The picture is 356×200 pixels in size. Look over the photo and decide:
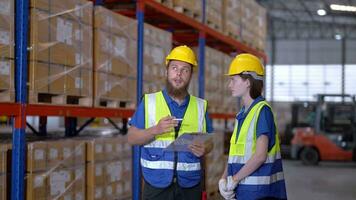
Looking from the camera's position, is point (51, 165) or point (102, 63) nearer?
point (51, 165)

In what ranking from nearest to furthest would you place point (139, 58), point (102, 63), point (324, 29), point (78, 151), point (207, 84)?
point (78, 151), point (102, 63), point (139, 58), point (207, 84), point (324, 29)

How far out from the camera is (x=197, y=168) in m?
4.16

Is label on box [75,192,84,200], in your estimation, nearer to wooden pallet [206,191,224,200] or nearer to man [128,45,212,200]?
man [128,45,212,200]

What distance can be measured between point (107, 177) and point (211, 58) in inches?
169

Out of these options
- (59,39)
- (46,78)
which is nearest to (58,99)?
(46,78)

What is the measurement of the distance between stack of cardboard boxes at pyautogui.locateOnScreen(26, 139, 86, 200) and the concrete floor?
5.95 metres

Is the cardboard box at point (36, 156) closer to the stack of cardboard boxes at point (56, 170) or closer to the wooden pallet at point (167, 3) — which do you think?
the stack of cardboard boxes at point (56, 170)

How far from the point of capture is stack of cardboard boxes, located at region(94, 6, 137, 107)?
5.98m

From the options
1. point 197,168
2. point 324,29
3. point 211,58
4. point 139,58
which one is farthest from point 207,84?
point 324,29

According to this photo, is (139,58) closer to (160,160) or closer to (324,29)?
(160,160)

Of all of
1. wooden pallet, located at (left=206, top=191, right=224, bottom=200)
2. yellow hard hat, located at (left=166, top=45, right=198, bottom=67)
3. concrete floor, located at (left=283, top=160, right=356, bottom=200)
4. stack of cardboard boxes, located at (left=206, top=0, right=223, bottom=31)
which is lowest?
concrete floor, located at (left=283, top=160, right=356, bottom=200)

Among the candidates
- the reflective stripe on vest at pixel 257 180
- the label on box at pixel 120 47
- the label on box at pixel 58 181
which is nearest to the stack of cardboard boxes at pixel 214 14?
the label on box at pixel 120 47

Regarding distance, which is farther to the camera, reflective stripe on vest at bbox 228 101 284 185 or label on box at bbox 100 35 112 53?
label on box at bbox 100 35 112 53

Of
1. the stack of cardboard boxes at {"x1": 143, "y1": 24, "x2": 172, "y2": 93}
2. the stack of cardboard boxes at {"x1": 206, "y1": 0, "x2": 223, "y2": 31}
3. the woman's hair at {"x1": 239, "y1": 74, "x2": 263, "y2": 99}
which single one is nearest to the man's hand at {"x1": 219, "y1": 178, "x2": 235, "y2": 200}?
the woman's hair at {"x1": 239, "y1": 74, "x2": 263, "y2": 99}
